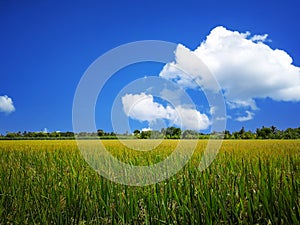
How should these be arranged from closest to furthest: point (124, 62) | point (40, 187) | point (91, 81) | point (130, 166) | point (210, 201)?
point (210, 201)
point (40, 187)
point (130, 166)
point (91, 81)
point (124, 62)

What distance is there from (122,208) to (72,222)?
31cm

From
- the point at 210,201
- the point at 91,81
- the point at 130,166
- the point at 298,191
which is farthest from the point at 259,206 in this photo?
the point at 91,81

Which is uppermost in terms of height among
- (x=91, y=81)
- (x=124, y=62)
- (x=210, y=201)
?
(x=124, y=62)

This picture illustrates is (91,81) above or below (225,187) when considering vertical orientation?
above

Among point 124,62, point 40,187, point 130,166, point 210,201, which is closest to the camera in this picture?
point 210,201

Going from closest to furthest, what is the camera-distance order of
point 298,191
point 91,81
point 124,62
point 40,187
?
point 298,191 → point 40,187 → point 91,81 → point 124,62

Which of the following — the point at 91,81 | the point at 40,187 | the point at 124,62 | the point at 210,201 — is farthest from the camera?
the point at 124,62

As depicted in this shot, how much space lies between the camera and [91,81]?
3.94 m

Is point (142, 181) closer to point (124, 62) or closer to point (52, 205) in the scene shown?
point (52, 205)

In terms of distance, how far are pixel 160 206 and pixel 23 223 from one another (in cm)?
85

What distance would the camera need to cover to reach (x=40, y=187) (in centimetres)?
252

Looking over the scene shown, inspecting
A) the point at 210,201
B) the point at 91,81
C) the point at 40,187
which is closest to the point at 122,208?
the point at 210,201

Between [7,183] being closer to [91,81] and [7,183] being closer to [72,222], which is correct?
[72,222]

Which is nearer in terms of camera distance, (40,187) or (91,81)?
(40,187)
